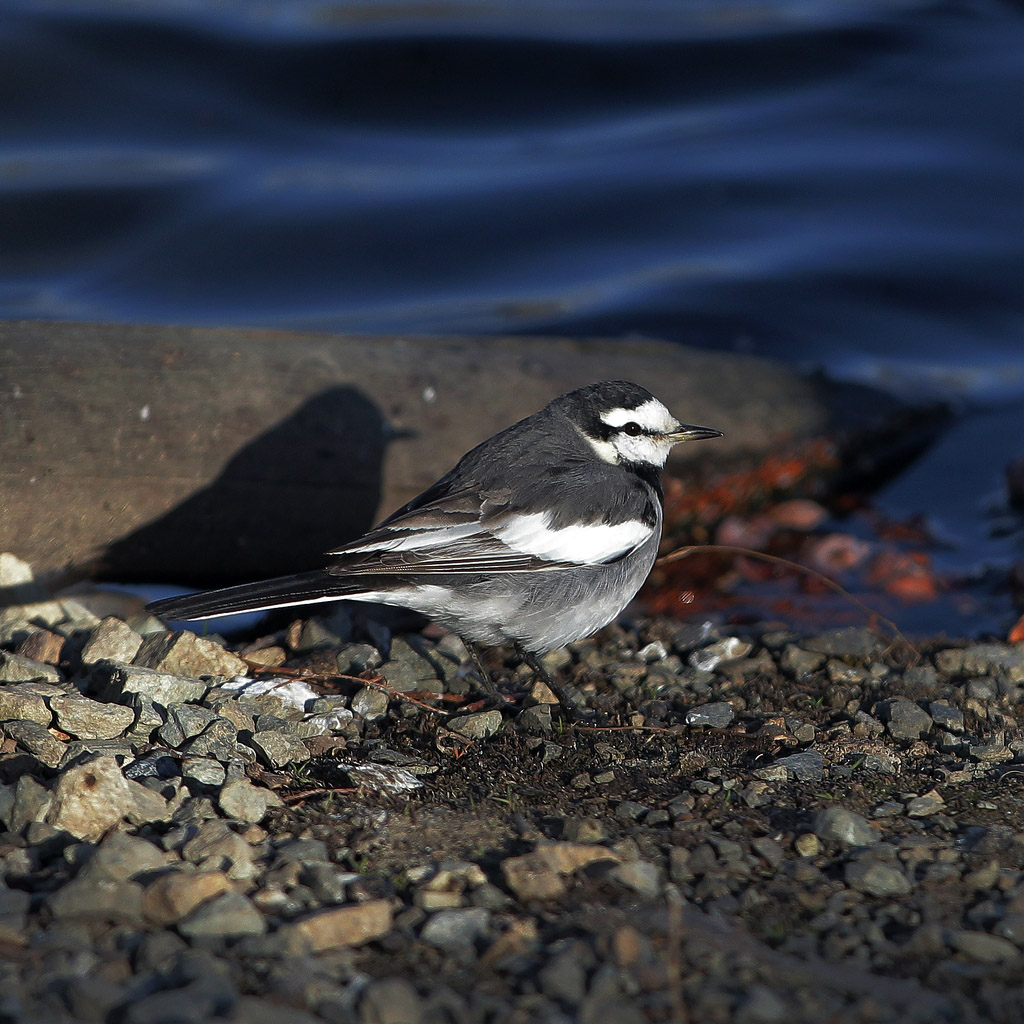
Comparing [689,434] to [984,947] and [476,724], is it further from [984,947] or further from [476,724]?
[984,947]

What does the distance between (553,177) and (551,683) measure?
9643 mm

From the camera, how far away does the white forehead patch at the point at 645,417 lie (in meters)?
5.77

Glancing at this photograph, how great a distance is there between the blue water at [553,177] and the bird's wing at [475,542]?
15.8ft

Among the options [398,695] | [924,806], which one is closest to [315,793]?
[398,695]

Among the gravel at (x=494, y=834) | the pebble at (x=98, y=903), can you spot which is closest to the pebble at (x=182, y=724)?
the gravel at (x=494, y=834)

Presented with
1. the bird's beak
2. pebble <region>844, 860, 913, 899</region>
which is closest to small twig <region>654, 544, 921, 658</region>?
the bird's beak

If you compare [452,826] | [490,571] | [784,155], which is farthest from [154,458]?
[784,155]

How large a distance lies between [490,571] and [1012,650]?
100 inches

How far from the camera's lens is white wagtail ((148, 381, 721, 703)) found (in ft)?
15.7

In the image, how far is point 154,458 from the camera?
20.0ft

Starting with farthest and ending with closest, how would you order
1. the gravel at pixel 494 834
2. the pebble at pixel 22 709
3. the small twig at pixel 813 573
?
the small twig at pixel 813 573 < the pebble at pixel 22 709 < the gravel at pixel 494 834

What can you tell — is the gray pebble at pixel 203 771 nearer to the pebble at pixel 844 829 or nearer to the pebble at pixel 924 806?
the pebble at pixel 844 829

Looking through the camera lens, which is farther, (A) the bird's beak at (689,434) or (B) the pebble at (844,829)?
(A) the bird's beak at (689,434)

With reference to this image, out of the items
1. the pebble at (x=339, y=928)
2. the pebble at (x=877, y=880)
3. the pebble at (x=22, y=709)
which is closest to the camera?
the pebble at (x=339, y=928)
